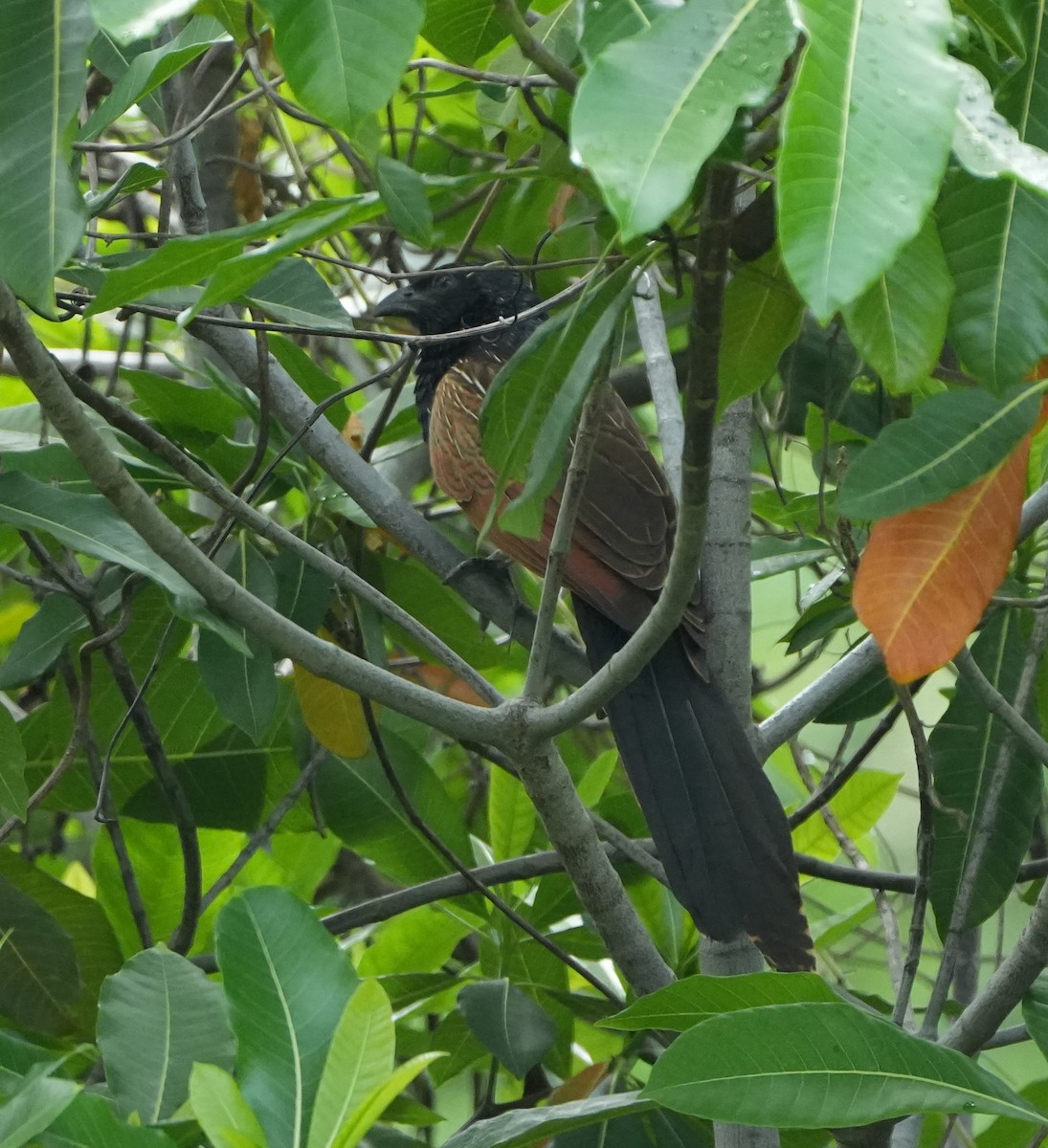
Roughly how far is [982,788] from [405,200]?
1323mm

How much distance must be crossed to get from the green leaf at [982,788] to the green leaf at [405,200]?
116 centimetres

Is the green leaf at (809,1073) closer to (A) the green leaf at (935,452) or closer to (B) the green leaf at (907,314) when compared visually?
(A) the green leaf at (935,452)

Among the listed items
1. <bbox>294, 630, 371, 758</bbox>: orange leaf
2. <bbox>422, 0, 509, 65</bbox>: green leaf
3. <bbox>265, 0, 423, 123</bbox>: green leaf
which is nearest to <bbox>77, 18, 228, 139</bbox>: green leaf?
<bbox>422, 0, 509, 65</bbox>: green leaf

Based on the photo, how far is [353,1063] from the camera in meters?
1.19

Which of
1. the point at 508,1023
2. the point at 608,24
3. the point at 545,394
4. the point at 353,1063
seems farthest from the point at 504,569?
the point at 608,24

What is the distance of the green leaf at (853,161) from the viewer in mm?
639

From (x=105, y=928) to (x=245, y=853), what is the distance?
296 millimetres

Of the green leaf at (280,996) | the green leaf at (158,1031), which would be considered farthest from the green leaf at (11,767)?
the green leaf at (280,996)

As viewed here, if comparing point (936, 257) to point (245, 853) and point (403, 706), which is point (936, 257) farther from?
point (245, 853)

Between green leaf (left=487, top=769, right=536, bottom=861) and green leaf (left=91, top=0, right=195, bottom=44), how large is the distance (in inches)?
67.6

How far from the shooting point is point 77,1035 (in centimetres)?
202

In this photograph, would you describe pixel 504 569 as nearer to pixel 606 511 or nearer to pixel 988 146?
pixel 606 511

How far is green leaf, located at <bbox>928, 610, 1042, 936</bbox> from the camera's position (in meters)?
1.80

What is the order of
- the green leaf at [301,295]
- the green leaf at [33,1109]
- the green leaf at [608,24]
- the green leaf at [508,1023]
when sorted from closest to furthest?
the green leaf at [608,24]
the green leaf at [33,1109]
the green leaf at [301,295]
the green leaf at [508,1023]
